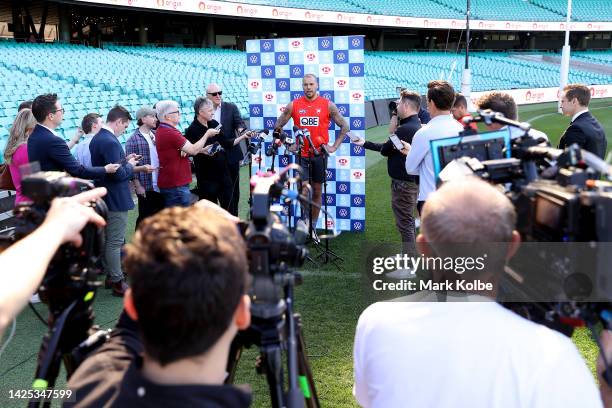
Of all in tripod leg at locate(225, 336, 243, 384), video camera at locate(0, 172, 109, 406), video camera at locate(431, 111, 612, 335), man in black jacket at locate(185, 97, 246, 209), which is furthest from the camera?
man in black jacket at locate(185, 97, 246, 209)

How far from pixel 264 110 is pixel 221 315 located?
17.8 feet

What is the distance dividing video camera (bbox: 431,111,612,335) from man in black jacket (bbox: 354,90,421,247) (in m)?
2.89

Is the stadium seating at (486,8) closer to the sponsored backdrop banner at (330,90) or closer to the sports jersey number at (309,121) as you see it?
the sponsored backdrop banner at (330,90)

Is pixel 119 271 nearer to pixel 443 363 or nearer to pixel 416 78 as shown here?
pixel 443 363

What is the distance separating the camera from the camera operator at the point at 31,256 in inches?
42.4

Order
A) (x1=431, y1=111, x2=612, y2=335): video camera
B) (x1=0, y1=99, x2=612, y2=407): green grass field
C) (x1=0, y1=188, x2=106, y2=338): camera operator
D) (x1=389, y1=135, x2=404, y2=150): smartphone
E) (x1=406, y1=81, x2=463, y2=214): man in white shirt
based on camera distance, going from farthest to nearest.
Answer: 1. (x1=389, y1=135, x2=404, y2=150): smartphone
2. (x1=406, y1=81, x2=463, y2=214): man in white shirt
3. (x1=0, y1=99, x2=612, y2=407): green grass field
4. (x1=431, y1=111, x2=612, y2=335): video camera
5. (x1=0, y1=188, x2=106, y2=338): camera operator

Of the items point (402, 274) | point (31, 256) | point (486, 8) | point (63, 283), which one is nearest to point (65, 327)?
point (63, 283)

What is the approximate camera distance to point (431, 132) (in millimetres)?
3662

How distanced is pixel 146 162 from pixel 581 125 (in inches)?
153

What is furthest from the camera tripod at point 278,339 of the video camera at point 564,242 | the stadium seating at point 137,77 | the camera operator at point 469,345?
the stadium seating at point 137,77

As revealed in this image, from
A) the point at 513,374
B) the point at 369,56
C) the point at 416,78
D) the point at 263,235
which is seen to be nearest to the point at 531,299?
the point at 513,374

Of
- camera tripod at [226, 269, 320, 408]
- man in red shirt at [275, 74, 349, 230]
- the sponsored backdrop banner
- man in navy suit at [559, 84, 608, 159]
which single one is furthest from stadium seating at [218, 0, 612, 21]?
camera tripod at [226, 269, 320, 408]

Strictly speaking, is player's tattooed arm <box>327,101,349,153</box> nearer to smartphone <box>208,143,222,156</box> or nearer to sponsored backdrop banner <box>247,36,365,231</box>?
sponsored backdrop banner <box>247,36,365,231</box>

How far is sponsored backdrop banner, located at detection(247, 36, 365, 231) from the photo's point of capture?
5926 millimetres
